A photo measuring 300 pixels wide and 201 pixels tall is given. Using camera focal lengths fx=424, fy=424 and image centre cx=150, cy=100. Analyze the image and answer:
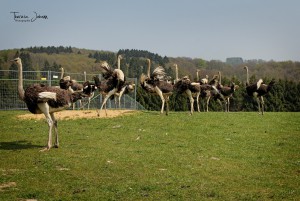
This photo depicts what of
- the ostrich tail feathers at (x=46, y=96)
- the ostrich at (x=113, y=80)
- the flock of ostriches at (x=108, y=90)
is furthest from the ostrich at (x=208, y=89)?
the ostrich tail feathers at (x=46, y=96)

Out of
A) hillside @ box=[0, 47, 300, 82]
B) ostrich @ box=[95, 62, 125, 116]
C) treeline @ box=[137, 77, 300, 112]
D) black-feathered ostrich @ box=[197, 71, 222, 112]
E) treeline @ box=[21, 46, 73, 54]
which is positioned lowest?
treeline @ box=[137, 77, 300, 112]

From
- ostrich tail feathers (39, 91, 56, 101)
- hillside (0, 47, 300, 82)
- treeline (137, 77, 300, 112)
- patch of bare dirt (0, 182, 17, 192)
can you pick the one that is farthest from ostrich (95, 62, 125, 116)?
hillside (0, 47, 300, 82)

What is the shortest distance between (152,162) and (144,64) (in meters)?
64.6

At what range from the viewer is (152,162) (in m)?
12.2

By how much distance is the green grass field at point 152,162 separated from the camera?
930 cm

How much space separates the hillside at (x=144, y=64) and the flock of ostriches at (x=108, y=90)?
3291 centimetres

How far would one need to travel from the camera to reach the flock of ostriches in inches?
544

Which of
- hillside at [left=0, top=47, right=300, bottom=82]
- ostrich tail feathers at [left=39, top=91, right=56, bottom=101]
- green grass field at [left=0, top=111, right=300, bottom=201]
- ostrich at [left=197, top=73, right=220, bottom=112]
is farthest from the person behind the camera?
hillside at [left=0, top=47, right=300, bottom=82]

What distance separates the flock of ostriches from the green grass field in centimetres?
148

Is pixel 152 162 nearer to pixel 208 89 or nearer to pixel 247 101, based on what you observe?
pixel 208 89

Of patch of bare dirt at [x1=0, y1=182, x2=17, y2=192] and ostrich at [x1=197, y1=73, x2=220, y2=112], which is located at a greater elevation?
ostrich at [x1=197, y1=73, x2=220, y2=112]

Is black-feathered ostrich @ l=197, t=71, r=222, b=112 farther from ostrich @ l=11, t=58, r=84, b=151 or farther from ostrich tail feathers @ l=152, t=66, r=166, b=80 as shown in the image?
ostrich @ l=11, t=58, r=84, b=151

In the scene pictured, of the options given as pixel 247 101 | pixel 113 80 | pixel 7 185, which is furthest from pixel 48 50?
pixel 7 185

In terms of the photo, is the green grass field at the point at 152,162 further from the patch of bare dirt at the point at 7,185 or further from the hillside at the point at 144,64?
the hillside at the point at 144,64
